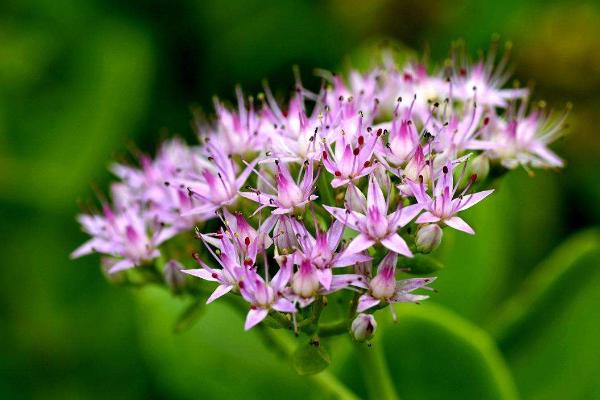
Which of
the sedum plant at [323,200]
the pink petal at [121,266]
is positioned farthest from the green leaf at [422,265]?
the pink petal at [121,266]

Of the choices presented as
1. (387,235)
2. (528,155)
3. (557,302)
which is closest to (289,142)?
(387,235)

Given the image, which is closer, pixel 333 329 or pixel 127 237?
pixel 333 329

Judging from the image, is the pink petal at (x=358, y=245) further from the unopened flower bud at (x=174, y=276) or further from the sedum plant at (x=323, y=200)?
the unopened flower bud at (x=174, y=276)

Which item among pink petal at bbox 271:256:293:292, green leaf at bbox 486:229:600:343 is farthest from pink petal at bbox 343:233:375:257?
green leaf at bbox 486:229:600:343

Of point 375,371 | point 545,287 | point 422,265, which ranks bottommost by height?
point 545,287

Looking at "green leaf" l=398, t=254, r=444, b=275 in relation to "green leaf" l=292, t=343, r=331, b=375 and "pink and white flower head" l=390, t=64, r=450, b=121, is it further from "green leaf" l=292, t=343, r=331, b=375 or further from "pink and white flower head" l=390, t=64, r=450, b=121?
"pink and white flower head" l=390, t=64, r=450, b=121

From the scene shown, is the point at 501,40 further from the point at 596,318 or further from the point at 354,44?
the point at 596,318

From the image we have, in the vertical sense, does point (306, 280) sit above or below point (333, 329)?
above

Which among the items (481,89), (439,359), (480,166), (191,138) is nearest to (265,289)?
(480,166)

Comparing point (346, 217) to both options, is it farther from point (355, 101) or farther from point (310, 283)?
point (355, 101)
